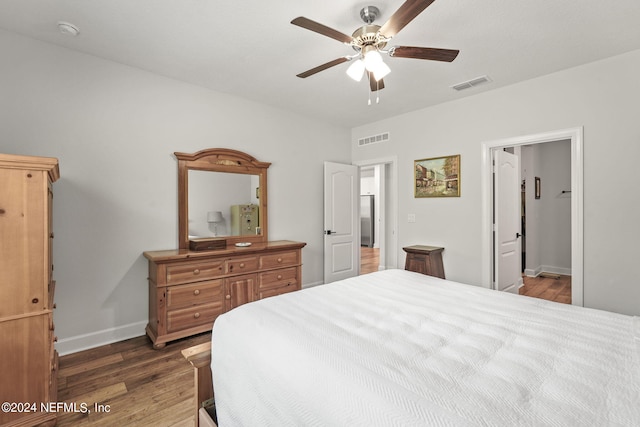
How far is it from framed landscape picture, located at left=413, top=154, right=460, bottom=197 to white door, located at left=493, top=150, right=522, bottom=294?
0.46m

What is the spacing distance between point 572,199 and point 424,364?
9.72ft

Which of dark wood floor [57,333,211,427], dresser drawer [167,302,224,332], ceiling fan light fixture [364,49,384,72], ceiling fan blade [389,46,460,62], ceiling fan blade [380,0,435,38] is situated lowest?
dark wood floor [57,333,211,427]

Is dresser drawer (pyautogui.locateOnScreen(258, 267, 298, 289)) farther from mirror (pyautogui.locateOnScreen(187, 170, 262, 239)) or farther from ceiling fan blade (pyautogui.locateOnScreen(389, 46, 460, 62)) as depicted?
ceiling fan blade (pyautogui.locateOnScreen(389, 46, 460, 62))

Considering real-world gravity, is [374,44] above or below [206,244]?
above

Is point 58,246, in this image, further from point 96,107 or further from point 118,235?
point 96,107

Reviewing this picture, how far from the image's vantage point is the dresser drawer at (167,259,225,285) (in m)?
2.81

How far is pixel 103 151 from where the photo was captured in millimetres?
2799

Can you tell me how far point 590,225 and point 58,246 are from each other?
4951 mm

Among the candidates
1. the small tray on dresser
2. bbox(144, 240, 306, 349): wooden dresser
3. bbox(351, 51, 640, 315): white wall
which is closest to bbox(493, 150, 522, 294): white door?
bbox(351, 51, 640, 315): white wall

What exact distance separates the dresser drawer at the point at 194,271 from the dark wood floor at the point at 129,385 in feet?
2.01

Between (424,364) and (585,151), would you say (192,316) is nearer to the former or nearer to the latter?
(424,364)

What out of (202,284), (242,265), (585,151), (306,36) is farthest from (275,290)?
(585,151)

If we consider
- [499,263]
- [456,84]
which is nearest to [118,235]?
[456,84]

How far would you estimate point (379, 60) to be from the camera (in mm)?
1938
